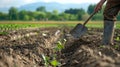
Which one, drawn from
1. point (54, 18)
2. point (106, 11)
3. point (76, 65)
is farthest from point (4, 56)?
point (54, 18)

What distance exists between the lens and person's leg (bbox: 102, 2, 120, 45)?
791cm

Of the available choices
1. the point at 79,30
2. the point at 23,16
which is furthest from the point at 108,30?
the point at 23,16

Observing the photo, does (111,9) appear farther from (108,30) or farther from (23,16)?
(23,16)

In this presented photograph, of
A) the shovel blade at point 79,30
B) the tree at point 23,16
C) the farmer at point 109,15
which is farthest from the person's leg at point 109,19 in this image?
the tree at point 23,16

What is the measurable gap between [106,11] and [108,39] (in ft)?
2.15

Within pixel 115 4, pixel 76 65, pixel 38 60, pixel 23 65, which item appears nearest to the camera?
pixel 76 65

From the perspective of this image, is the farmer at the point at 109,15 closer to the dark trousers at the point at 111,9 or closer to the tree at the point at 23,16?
the dark trousers at the point at 111,9

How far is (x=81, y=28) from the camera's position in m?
9.72

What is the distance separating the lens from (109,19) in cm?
802

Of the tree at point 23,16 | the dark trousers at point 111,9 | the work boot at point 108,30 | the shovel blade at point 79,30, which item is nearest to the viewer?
the dark trousers at point 111,9

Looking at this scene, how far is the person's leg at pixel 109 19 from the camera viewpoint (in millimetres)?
7906

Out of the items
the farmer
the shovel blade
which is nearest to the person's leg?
the farmer

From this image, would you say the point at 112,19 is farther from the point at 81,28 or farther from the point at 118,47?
the point at 81,28

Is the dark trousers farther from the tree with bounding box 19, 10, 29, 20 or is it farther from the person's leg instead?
the tree with bounding box 19, 10, 29, 20
